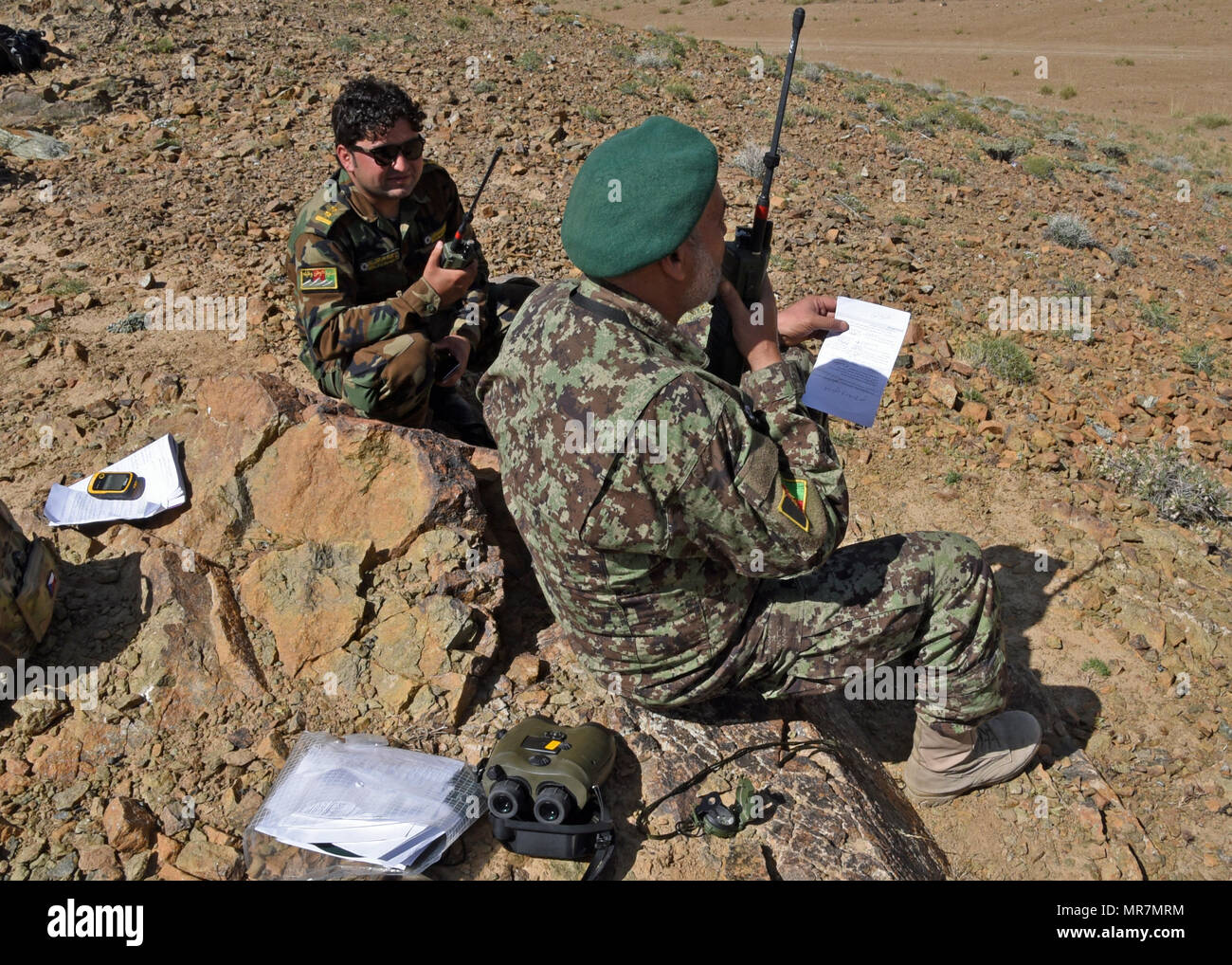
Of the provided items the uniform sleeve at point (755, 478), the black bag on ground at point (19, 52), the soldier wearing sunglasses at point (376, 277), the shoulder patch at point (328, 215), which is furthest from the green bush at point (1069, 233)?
the black bag on ground at point (19, 52)

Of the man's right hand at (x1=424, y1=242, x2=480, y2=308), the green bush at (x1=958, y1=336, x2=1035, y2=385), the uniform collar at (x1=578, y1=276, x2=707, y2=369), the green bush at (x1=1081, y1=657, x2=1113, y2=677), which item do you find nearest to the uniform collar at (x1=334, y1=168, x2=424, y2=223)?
the man's right hand at (x1=424, y1=242, x2=480, y2=308)

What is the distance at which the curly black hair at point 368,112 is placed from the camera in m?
3.66

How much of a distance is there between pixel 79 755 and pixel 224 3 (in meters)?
11.5

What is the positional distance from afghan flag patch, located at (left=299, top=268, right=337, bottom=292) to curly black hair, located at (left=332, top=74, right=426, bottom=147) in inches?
22.7

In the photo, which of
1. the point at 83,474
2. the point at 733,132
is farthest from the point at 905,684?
the point at 733,132

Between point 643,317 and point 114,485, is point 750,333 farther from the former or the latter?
point 114,485

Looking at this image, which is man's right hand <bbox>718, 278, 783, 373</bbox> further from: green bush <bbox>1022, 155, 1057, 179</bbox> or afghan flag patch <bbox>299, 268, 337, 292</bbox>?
green bush <bbox>1022, 155, 1057, 179</bbox>

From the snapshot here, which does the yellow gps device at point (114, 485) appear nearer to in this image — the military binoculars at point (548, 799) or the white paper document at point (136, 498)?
the white paper document at point (136, 498)

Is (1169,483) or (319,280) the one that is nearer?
(319,280)

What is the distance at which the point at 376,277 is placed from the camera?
4.11 meters

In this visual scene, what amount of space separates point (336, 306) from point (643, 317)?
2.08 meters

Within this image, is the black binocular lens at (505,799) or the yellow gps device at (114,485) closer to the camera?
the black binocular lens at (505,799)

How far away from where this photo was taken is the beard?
217cm

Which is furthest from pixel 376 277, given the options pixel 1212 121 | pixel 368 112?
pixel 1212 121
